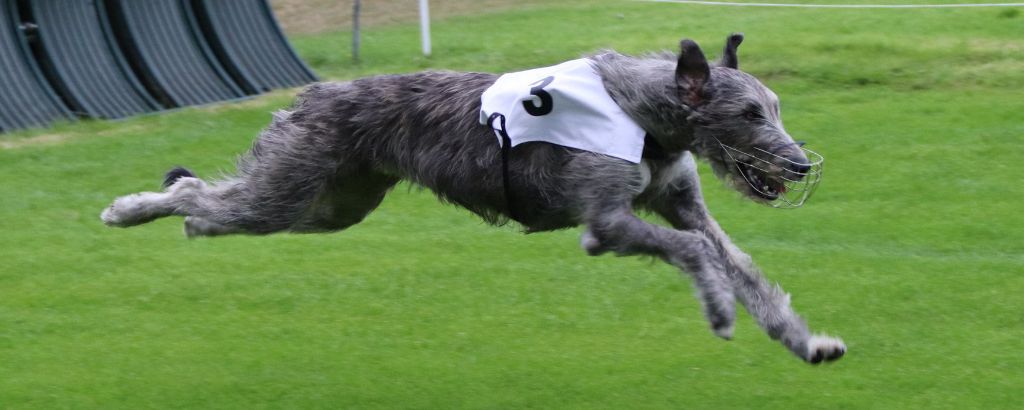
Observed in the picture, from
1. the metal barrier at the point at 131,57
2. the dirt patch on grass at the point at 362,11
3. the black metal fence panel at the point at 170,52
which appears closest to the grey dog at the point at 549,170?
the metal barrier at the point at 131,57

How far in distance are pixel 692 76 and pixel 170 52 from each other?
9406mm

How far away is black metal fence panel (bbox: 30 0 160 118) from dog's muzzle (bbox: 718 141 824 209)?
29.7 feet

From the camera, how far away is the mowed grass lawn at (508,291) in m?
7.00

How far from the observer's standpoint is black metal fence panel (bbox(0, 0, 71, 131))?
13.0 m

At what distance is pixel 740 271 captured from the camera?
609cm

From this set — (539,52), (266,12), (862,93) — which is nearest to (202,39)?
(266,12)

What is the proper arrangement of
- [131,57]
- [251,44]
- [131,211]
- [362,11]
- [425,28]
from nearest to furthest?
1. [131,211]
2. [131,57]
3. [251,44]
4. [425,28]
5. [362,11]

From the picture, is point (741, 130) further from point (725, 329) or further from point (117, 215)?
point (117, 215)

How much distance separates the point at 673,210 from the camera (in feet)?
21.0

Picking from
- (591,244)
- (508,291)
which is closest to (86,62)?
(508,291)

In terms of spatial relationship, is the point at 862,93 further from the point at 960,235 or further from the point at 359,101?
the point at 359,101

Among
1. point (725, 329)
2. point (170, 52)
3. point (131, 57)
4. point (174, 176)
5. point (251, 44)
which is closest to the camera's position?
point (725, 329)

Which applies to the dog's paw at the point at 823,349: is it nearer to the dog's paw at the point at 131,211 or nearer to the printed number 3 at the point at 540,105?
the printed number 3 at the point at 540,105

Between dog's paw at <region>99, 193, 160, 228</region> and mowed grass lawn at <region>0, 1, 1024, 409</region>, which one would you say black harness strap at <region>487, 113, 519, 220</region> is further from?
dog's paw at <region>99, 193, 160, 228</region>
